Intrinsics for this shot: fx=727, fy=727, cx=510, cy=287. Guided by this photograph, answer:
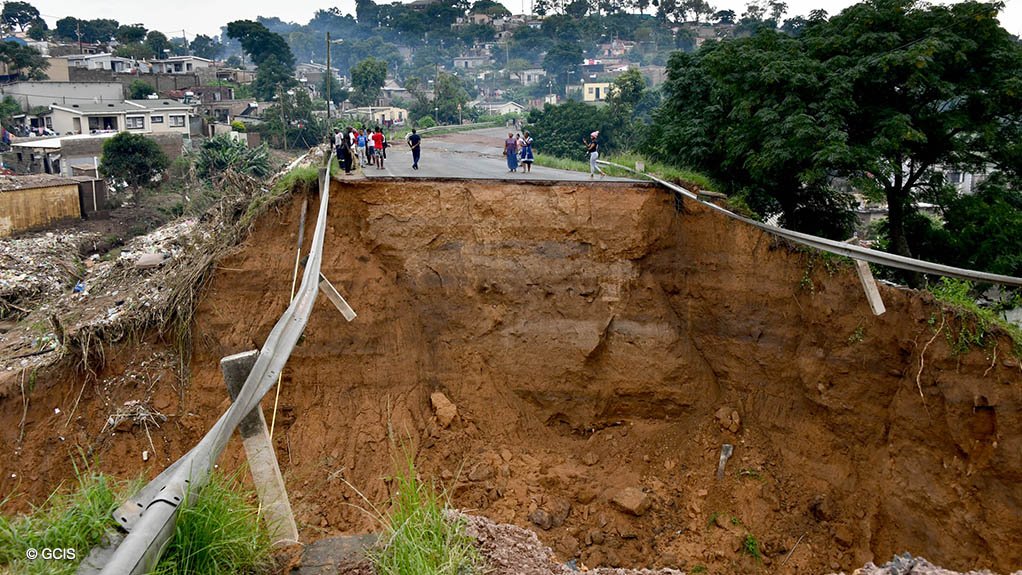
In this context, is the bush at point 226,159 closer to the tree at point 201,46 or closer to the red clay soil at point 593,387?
the red clay soil at point 593,387

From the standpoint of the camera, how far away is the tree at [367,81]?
66125 mm

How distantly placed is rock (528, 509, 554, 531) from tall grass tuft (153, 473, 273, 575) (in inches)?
271

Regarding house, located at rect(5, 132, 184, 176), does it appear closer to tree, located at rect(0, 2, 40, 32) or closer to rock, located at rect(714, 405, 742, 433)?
rock, located at rect(714, 405, 742, 433)

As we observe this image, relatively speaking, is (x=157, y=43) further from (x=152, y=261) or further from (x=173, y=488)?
(x=173, y=488)

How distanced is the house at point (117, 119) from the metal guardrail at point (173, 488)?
47.1 meters

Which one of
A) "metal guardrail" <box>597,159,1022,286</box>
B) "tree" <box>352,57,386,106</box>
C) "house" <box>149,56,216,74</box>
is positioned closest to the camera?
"metal guardrail" <box>597,159,1022,286</box>

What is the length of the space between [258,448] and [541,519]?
23.2 feet

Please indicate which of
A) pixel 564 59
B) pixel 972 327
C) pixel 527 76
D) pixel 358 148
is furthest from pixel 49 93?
pixel 527 76

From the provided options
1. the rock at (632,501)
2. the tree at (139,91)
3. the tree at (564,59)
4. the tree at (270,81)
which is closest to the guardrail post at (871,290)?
the rock at (632,501)

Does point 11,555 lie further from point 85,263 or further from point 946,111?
point 85,263

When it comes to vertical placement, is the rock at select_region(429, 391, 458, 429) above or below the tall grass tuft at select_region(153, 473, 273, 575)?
below

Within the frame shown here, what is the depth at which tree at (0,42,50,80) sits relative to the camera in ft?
186

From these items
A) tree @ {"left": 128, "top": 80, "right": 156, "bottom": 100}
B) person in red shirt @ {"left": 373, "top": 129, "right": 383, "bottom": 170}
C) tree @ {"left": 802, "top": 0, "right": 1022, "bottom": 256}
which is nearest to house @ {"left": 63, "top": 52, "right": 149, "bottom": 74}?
tree @ {"left": 128, "top": 80, "right": 156, "bottom": 100}

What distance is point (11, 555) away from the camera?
353cm
